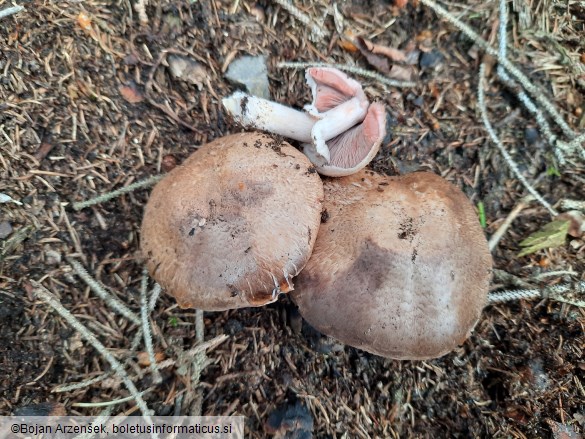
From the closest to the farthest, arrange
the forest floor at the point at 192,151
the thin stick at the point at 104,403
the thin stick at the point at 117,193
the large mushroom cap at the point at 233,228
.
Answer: the large mushroom cap at the point at 233,228 → the thin stick at the point at 104,403 → the forest floor at the point at 192,151 → the thin stick at the point at 117,193

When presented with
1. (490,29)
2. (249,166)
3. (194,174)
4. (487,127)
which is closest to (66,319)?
(194,174)

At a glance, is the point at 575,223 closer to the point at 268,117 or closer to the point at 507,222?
the point at 507,222

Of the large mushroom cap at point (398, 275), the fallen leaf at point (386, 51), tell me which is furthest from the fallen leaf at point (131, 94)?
the fallen leaf at point (386, 51)

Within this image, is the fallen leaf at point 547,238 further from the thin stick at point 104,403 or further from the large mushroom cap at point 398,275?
the thin stick at point 104,403

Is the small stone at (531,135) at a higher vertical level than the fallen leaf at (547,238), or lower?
higher

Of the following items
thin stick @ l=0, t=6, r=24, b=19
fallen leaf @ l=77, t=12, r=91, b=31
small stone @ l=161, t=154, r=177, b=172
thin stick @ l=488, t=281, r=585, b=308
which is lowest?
thin stick @ l=488, t=281, r=585, b=308

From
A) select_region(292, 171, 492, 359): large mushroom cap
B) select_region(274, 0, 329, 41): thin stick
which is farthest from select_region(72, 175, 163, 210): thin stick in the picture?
select_region(274, 0, 329, 41): thin stick

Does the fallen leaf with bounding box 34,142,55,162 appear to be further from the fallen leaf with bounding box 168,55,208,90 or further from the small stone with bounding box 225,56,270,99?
the small stone with bounding box 225,56,270,99

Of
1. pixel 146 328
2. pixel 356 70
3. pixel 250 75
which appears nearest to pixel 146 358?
pixel 146 328
